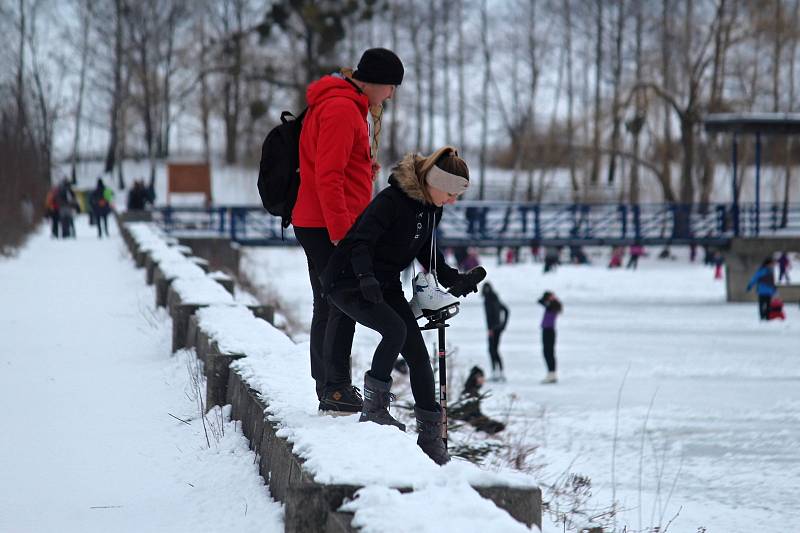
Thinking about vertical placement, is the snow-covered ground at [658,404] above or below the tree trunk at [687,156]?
below

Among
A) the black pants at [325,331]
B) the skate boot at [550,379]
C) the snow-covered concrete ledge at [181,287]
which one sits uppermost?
the black pants at [325,331]

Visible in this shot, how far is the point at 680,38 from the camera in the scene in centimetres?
4438

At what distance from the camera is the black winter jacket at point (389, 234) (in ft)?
16.3

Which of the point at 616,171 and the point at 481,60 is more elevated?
the point at 481,60

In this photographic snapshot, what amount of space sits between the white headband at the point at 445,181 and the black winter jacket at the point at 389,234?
0.21ft

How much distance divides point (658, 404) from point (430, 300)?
923 centimetres

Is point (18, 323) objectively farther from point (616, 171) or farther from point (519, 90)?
point (616, 171)

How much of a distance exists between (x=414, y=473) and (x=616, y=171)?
6110cm

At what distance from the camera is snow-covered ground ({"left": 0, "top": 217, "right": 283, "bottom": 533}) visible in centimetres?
471

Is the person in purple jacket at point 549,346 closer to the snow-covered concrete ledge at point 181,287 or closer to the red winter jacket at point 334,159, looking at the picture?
the snow-covered concrete ledge at point 181,287

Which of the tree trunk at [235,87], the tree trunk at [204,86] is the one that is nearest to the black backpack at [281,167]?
the tree trunk at [235,87]

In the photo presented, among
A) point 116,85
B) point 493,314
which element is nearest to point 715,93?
point 116,85

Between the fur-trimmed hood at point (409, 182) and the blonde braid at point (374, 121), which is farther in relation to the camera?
the blonde braid at point (374, 121)

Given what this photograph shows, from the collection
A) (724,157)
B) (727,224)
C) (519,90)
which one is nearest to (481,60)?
(519,90)
